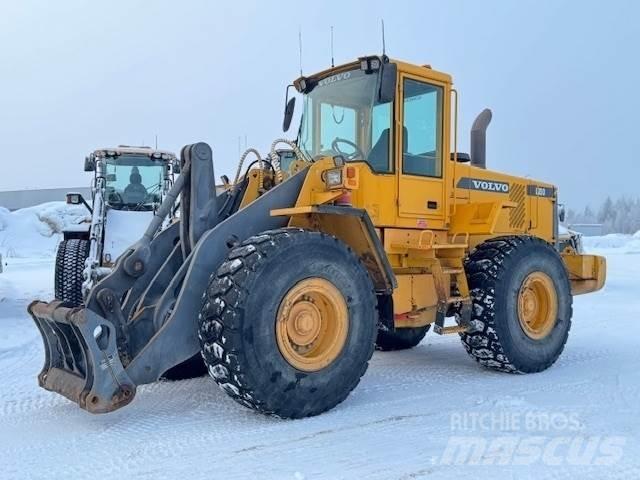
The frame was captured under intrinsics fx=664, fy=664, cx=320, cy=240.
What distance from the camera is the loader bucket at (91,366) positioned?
4.21 m

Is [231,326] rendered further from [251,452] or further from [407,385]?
[407,385]

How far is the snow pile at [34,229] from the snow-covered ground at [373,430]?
26.4 m

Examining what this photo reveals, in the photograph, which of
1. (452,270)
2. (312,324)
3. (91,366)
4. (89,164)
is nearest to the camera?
(91,366)

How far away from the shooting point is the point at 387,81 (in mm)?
5453

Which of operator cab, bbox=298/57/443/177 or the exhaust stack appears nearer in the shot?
operator cab, bbox=298/57/443/177

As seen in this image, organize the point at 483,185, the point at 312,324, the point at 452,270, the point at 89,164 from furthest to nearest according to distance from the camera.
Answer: the point at 89,164 → the point at 483,185 → the point at 452,270 → the point at 312,324

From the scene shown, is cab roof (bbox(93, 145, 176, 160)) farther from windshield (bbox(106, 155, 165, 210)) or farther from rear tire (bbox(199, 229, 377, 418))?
rear tire (bbox(199, 229, 377, 418))

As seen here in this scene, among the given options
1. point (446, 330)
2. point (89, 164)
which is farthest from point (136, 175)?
point (446, 330)

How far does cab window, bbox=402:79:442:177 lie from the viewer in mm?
5992

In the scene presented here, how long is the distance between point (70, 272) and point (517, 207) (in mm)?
7119

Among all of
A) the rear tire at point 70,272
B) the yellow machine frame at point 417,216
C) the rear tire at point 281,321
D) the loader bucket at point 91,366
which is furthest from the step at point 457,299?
the rear tire at point 70,272

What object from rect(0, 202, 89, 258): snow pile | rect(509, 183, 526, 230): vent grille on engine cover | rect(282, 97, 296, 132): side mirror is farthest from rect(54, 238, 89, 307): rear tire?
rect(0, 202, 89, 258): snow pile

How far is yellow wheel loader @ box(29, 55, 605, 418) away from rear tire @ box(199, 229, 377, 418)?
1 centimetres

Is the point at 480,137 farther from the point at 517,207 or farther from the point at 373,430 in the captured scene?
the point at 373,430
